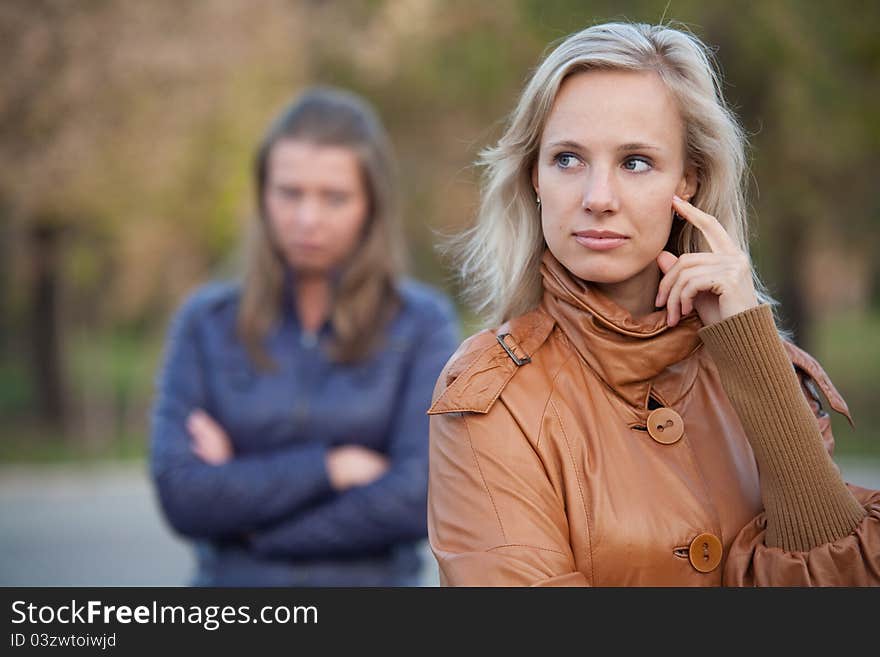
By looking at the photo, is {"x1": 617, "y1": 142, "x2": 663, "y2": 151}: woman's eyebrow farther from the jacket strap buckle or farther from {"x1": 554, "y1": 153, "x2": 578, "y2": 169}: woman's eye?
the jacket strap buckle

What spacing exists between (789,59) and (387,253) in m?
9.14

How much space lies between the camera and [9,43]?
1278 cm

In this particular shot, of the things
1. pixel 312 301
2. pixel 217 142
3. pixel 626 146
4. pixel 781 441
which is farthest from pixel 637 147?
pixel 217 142

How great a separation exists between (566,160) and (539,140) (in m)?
0.11

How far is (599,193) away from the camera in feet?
7.82

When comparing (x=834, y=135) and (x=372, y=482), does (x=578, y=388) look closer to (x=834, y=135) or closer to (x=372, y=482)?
(x=372, y=482)

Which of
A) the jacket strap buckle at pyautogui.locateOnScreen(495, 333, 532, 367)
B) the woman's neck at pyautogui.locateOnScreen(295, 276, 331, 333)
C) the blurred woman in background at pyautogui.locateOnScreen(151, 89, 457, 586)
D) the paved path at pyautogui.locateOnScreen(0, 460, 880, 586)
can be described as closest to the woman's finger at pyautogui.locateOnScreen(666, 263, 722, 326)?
the jacket strap buckle at pyautogui.locateOnScreen(495, 333, 532, 367)

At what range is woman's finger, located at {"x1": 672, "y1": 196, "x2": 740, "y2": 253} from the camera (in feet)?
8.24

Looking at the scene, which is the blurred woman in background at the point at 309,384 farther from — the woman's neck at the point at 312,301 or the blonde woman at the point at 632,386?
the blonde woman at the point at 632,386
